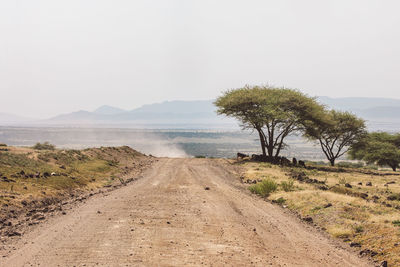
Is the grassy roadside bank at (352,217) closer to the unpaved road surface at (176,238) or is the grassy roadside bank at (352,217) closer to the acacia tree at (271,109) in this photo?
the unpaved road surface at (176,238)

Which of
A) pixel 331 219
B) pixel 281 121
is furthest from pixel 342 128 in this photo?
pixel 331 219

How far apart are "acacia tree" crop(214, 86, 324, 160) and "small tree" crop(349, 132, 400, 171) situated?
16628mm

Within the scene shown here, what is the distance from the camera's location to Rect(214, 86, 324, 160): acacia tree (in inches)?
1702

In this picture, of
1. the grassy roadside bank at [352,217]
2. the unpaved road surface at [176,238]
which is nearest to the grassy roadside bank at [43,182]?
the unpaved road surface at [176,238]

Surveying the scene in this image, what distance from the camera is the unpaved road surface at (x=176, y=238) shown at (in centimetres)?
818

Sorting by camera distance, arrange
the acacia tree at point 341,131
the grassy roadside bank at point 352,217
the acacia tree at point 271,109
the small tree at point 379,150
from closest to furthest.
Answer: the grassy roadside bank at point 352,217
the acacia tree at point 271,109
the acacia tree at point 341,131
the small tree at point 379,150

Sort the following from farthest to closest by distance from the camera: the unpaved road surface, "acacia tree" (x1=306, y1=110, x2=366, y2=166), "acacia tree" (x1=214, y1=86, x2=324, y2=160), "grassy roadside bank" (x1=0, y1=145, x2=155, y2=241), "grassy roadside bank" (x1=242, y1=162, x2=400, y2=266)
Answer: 1. "acacia tree" (x1=306, y1=110, x2=366, y2=166)
2. "acacia tree" (x1=214, y1=86, x2=324, y2=160)
3. "grassy roadside bank" (x1=0, y1=145, x2=155, y2=241)
4. "grassy roadside bank" (x1=242, y1=162, x2=400, y2=266)
5. the unpaved road surface

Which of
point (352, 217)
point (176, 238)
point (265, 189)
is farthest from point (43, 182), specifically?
point (352, 217)

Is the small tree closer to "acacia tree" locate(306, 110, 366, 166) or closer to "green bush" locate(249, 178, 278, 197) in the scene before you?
"acacia tree" locate(306, 110, 366, 166)

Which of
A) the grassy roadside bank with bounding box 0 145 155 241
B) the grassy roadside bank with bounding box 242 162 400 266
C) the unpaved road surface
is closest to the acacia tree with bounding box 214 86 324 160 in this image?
the grassy roadside bank with bounding box 0 145 155 241

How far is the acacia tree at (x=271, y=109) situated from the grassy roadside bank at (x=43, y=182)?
20.0m

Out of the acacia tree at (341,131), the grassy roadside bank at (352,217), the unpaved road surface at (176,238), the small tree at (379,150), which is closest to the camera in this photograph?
the unpaved road surface at (176,238)

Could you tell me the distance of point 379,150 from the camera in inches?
2085

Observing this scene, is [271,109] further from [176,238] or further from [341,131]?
[176,238]
